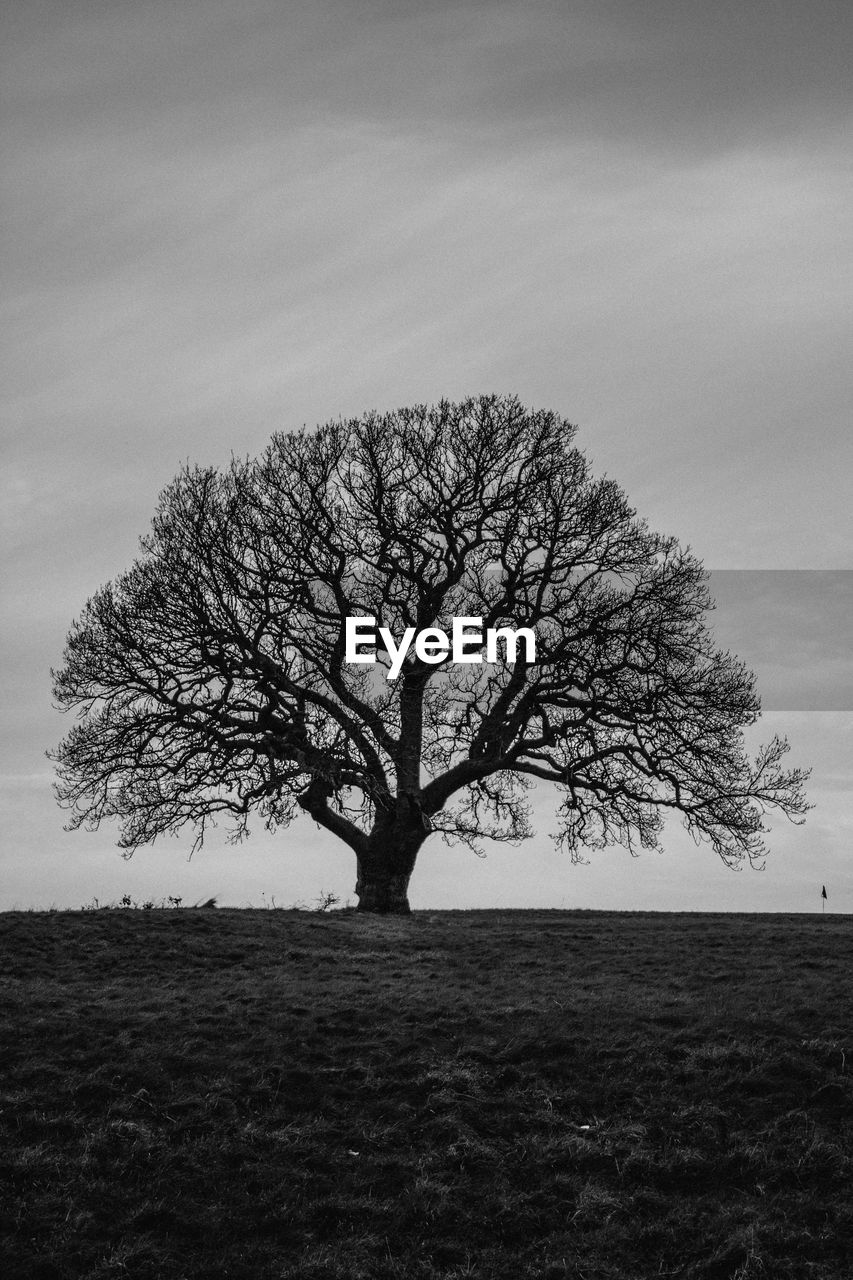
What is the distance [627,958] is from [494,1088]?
306 inches

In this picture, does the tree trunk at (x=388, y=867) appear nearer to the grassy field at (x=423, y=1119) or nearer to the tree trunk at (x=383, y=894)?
the tree trunk at (x=383, y=894)

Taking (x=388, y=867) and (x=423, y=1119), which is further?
(x=388, y=867)

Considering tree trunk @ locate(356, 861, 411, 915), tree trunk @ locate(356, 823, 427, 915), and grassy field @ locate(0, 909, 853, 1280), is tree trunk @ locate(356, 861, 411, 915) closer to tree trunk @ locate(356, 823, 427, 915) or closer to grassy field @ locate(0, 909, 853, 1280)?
tree trunk @ locate(356, 823, 427, 915)

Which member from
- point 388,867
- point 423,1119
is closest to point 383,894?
point 388,867

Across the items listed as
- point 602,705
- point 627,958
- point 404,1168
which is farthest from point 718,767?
point 404,1168

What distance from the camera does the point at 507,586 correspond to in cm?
2878

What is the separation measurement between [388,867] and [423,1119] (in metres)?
15.0

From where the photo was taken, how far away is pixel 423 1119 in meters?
12.8

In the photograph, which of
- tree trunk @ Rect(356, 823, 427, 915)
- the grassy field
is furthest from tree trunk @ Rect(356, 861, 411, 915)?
the grassy field

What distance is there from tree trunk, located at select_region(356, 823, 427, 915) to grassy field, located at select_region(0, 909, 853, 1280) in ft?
25.1

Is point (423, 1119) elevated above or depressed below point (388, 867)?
below

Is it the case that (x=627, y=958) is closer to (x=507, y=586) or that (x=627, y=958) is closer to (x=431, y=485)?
(x=507, y=586)

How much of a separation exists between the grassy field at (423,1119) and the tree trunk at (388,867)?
25.1 feet

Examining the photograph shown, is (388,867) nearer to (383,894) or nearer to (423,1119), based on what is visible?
(383,894)
